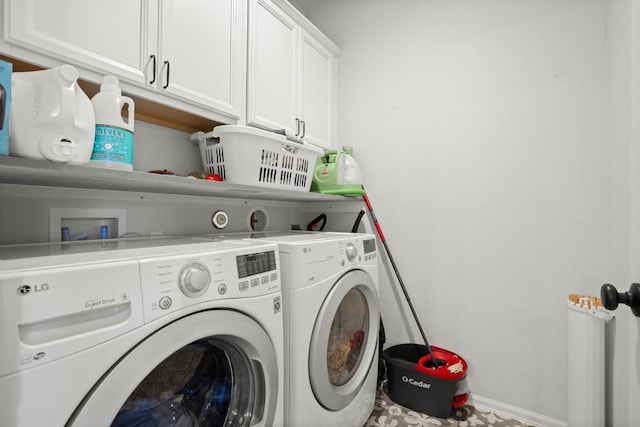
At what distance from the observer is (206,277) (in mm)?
802

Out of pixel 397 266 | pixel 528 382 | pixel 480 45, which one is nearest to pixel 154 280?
pixel 397 266

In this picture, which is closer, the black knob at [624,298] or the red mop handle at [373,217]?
the black knob at [624,298]

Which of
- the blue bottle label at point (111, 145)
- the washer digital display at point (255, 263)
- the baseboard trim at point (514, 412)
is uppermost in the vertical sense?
the blue bottle label at point (111, 145)

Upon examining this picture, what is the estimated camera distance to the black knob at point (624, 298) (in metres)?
0.66

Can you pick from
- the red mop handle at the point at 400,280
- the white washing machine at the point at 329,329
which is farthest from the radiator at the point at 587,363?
the white washing machine at the point at 329,329

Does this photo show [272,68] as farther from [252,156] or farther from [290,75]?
[252,156]

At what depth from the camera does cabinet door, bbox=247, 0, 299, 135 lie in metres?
1.49

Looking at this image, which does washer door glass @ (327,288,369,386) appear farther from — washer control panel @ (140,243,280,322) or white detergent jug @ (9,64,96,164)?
white detergent jug @ (9,64,96,164)

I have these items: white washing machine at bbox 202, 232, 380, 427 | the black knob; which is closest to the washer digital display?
white washing machine at bbox 202, 232, 380, 427

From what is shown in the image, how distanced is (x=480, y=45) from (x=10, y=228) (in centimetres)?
232

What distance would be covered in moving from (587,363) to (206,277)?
4.96 feet

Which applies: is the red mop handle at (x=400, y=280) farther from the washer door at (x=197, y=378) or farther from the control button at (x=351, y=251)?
the washer door at (x=197, y=378)

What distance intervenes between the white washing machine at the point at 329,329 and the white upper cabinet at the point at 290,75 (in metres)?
0.76

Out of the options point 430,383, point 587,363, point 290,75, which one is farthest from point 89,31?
point 587,363
